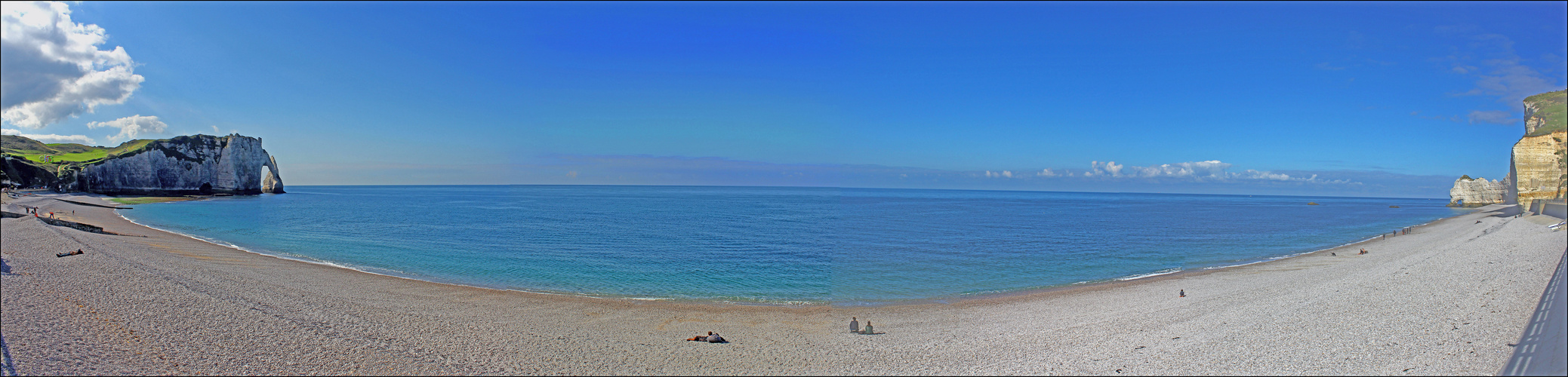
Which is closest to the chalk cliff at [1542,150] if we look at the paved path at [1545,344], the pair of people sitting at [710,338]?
the paved path at [1545,344]

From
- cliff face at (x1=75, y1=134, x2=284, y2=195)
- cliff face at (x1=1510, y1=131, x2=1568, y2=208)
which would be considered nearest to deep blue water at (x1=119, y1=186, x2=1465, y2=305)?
cliff face at (x1=1510, y1=131, x2=1568, y2=208)

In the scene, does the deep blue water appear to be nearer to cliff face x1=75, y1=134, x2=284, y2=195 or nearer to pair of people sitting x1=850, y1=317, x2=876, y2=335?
pair of people sitting x1=850, y1=317, x2=876, y2=335

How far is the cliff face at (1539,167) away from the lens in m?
8.20

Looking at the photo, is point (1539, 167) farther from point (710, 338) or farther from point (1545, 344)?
point (710, 338)

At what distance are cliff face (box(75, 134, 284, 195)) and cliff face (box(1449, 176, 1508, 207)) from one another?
6363 inches

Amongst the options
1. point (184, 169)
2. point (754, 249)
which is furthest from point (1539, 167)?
point (184, 169)

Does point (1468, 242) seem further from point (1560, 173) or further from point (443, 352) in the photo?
point (443, 352)

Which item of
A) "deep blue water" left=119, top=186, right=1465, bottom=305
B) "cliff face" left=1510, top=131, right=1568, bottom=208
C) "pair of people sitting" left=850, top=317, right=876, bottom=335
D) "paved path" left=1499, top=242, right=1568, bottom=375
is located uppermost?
"cliff face" left=1510, top=131, right=1568, bottom=208

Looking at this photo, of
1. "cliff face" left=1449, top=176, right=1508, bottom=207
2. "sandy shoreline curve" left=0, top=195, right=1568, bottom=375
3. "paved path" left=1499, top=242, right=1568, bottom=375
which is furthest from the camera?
"cliff face" left=1449, top=176, right=1508, bottom=207

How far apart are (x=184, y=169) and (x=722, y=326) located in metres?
94.2

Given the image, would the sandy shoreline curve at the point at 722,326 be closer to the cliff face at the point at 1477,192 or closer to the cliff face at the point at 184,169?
the cliff face at the point at 184,169

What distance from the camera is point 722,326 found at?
13039 mm

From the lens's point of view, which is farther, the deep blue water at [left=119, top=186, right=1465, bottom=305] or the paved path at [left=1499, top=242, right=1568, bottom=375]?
the deep blue water at [left=119, top=186, right=1465, bottom=305]

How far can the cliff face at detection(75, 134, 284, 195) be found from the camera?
64562 millimetres
